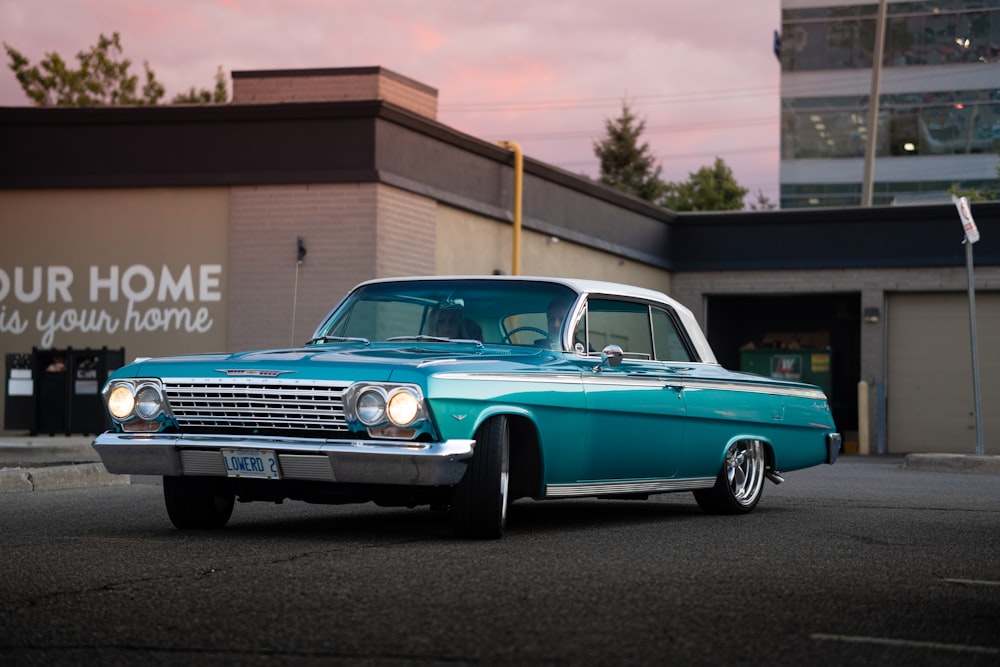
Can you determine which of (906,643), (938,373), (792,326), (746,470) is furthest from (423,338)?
(792,326)

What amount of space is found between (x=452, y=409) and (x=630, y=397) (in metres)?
Result: 1.82

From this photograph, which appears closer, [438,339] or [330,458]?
[330,458]

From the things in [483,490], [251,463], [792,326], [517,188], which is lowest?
[483,490]

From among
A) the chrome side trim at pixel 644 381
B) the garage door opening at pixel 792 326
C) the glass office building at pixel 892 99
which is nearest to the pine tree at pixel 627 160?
A: the glass office building at pixel 892 99

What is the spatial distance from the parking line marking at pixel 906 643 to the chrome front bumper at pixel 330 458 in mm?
2676

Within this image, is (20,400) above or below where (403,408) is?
below

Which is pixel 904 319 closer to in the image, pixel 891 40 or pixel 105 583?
pixel 105 583

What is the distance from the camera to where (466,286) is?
29.8 ft

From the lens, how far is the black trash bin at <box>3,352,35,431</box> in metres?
20.7

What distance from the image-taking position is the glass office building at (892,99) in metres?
66.9

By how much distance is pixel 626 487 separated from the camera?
8.80 meters

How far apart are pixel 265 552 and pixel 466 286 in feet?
8.54

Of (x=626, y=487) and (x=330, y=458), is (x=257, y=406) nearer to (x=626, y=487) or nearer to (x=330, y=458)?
(x=330, y=458)

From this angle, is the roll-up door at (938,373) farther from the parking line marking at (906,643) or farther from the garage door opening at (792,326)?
the parking line marking at (906,643)
